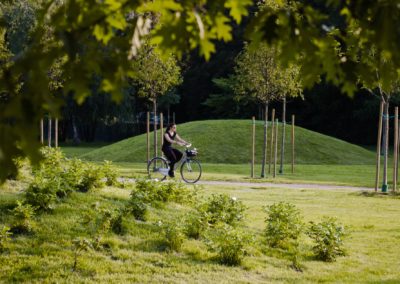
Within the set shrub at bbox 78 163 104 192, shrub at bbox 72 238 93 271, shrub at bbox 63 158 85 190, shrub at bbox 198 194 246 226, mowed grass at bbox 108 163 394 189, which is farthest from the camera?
mowed grass at bbox 108 163 394 189

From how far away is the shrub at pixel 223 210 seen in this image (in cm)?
962

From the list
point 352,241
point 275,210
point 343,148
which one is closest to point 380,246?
point 352,241

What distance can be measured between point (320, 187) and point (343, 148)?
53.8ft

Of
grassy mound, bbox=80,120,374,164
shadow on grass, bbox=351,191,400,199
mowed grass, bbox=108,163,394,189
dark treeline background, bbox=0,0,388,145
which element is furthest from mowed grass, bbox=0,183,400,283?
dark treeline background, bbox=0,0,388,145

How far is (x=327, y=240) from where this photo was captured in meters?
8.78

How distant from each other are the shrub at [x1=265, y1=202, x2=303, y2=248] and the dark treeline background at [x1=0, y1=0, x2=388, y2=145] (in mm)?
38048

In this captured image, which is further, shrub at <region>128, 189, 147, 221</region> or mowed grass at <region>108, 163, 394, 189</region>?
mowed grass at <region>108, 163, 394, 189</region>

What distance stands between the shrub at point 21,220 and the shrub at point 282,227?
345 cm

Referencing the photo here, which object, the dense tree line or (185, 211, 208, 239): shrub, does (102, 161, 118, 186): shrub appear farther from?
the dense tree line

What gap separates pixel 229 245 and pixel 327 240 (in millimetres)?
1649

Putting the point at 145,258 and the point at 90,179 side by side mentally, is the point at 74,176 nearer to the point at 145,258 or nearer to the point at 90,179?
the point at 90,179

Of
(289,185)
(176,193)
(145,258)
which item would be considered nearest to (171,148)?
(289,185)

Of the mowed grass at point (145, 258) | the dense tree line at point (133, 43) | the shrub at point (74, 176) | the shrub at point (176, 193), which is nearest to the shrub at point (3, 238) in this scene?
the mowed grass at point (145, 258)

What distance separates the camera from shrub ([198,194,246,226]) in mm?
9617
